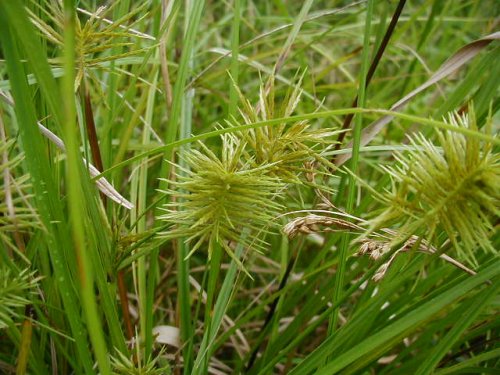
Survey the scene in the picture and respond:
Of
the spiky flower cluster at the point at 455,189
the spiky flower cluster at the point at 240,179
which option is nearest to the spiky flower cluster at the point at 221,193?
the spiky flower cluster at the point at 240,179

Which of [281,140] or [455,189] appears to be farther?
[281,140]

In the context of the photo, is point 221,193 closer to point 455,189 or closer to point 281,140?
point 281,140

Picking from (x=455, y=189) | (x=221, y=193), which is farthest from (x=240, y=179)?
(x=455, y=189)

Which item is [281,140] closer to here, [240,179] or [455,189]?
[240,179]

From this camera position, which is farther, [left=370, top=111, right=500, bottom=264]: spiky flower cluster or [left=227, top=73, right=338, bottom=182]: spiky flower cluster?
[left=227, top=73, right=338, bottom=182]: spiky flower cluster

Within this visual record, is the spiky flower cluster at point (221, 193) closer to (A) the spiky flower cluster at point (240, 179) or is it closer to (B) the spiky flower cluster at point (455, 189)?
(A) the spiky flower cluster at point (240, 179)

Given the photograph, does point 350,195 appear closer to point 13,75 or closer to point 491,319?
point 491,319

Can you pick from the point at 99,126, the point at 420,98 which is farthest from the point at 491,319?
the point at 420,98

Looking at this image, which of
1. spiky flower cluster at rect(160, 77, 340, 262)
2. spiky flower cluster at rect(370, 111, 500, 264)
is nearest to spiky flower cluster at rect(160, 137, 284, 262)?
spiky flower cluster at rect(160, 77, 340, 262)

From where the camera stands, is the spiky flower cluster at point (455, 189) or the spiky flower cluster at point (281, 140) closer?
the spiky flower cluster at point (455, 189)

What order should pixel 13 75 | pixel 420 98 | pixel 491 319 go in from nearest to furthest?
pixel 13 75
pixel 491 319
pixel 420 98

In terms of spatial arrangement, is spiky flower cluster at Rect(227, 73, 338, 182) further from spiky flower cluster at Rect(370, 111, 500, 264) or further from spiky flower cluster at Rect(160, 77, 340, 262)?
spiky flower cluster at Rect(370, 111, 500, 264)
